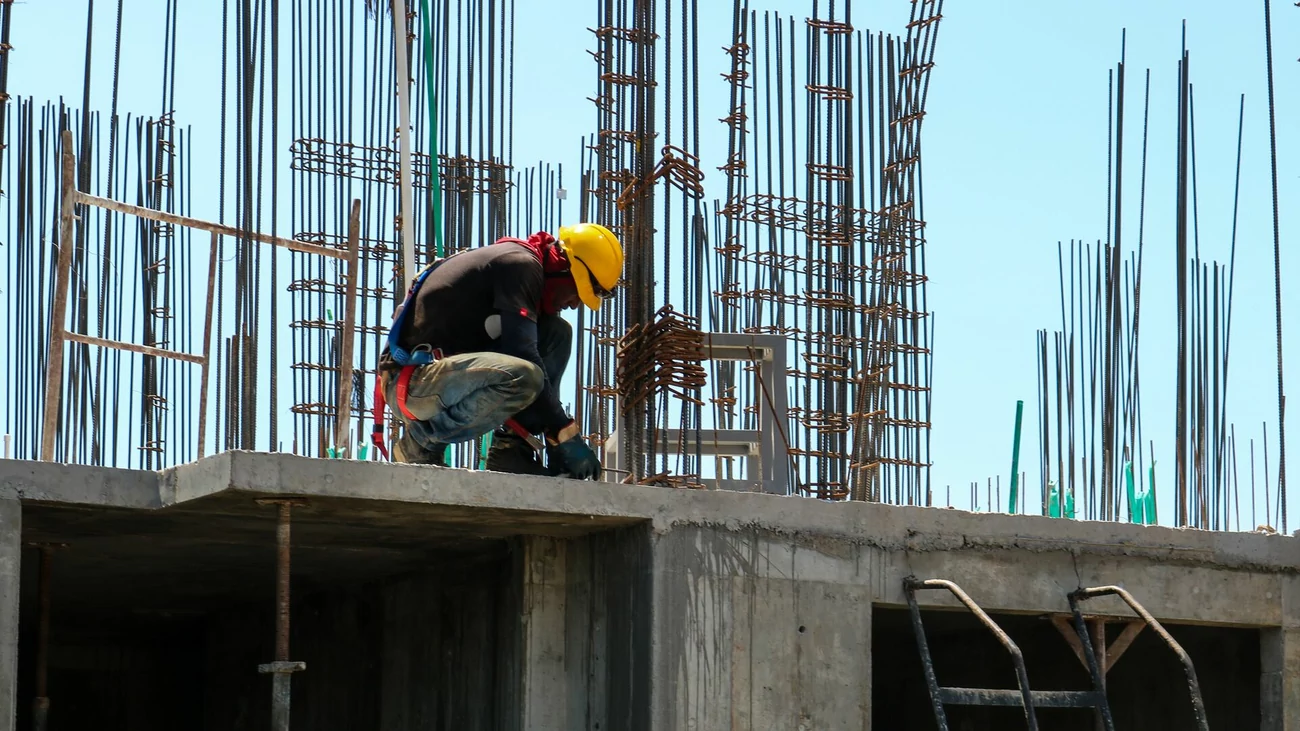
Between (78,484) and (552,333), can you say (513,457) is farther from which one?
(78,484)

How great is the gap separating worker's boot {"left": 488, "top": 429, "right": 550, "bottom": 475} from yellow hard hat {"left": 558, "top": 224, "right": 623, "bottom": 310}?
2.24 ft

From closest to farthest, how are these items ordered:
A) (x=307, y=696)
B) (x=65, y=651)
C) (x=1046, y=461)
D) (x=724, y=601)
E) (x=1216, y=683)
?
(x=724, y=601)
(x=1216, y=683)
(x=307, y=696)
(x=65, y=651)
(x=1046, y=461)

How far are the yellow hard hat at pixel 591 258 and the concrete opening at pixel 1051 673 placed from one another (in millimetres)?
2743

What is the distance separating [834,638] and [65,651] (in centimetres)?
867

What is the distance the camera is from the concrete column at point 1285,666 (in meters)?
8.23

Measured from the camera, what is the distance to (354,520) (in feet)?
23.6

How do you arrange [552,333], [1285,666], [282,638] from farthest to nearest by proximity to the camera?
1. [1285,666]
2. [552,333]
3. [282,638]

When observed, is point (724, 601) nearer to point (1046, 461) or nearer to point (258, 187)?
point (258, 187)

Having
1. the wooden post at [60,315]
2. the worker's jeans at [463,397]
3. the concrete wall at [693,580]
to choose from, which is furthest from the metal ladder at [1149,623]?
the wooden post at [60,315]

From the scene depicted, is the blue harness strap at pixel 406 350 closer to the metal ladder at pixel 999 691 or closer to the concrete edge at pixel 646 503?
the concrete edge at pixel 646 503

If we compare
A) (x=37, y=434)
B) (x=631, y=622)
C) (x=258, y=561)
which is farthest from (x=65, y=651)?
(x=631, y=622)

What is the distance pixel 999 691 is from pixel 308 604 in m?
4.72

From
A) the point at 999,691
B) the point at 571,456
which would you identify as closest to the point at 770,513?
the point at 571,456

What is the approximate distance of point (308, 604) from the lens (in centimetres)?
1044
